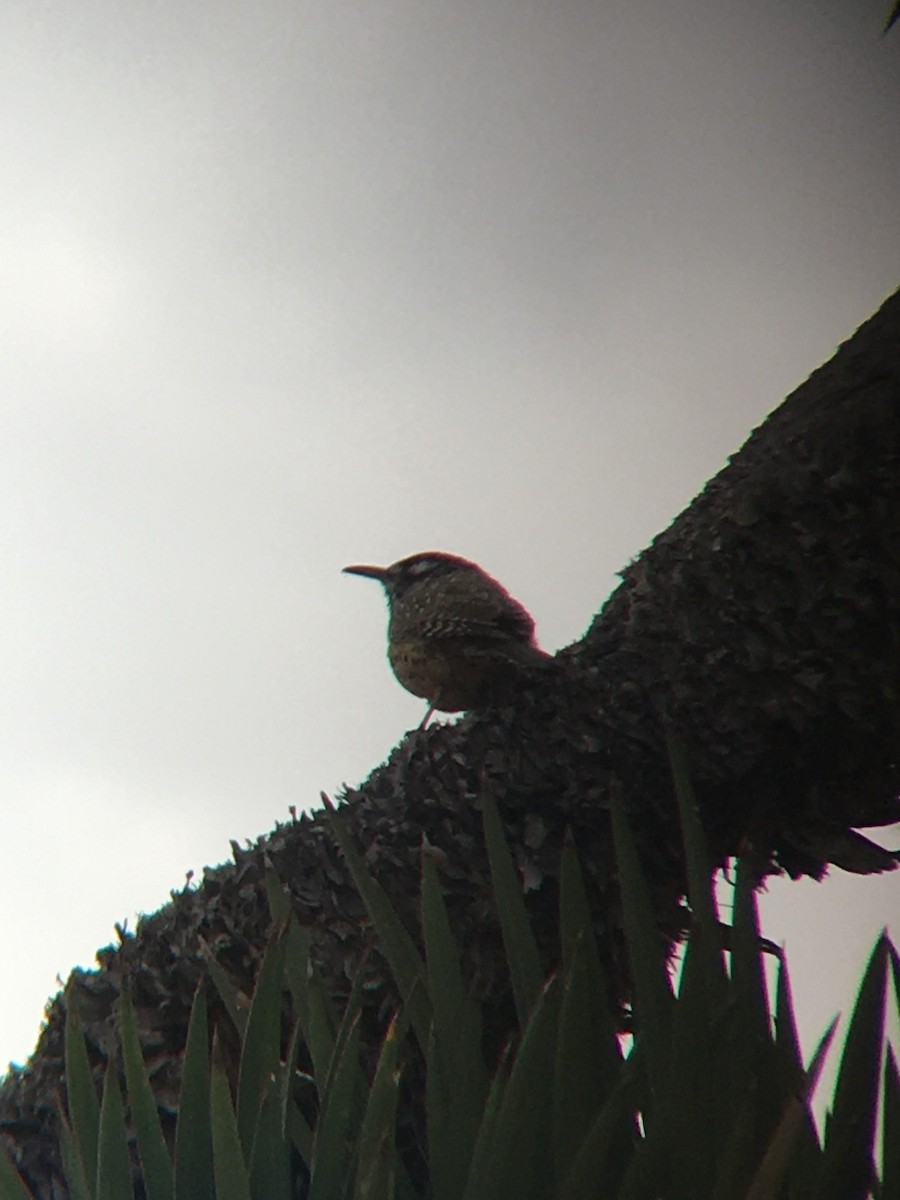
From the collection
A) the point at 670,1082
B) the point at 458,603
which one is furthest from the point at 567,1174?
the point at 458,603

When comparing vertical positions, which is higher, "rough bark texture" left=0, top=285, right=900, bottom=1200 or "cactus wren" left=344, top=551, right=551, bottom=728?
"cactus wren" left=344, top=551, right=551, bottom=728

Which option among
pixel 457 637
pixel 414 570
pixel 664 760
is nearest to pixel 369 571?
pixel 414 570

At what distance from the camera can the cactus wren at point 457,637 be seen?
234 centimetres

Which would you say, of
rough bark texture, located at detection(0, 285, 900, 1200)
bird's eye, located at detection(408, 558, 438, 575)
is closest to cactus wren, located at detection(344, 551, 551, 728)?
bird's eye, located at detection(408, 558, 438, 575)

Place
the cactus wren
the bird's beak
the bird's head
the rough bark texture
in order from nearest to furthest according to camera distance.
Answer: the rough bark texture < the cactus wren < the bird's head < the bird's beak

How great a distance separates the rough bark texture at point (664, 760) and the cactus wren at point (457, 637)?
211mm

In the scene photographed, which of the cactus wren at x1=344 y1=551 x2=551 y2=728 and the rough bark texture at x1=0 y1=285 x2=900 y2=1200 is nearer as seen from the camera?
the rough bark texture at x1=0 y1=285 x2=900 y2=1200

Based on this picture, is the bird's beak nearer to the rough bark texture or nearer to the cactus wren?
the cactus wren

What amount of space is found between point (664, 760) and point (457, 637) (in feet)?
2.31

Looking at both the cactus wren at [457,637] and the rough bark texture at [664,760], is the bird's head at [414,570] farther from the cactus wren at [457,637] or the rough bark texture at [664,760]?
the rough bark texture at [664,760]

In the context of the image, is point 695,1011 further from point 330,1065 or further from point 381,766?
point 381,766

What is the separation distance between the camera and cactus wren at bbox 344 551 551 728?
2338 mm

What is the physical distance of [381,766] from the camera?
2115 mm

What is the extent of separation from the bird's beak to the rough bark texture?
1.20 meters
